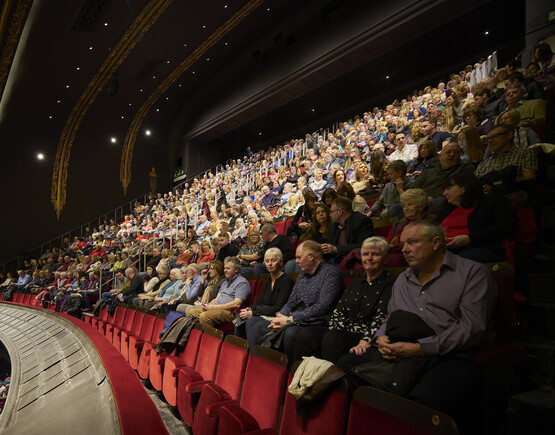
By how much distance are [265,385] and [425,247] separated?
2.32 ft

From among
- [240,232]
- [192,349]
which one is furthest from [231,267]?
Result: [240,232]

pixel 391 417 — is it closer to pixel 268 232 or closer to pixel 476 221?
pixel 476 221

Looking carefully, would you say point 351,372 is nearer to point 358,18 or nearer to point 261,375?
point 261,375

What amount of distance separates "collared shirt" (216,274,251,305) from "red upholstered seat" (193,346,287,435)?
944 mm

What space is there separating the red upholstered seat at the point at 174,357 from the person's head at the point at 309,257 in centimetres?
72

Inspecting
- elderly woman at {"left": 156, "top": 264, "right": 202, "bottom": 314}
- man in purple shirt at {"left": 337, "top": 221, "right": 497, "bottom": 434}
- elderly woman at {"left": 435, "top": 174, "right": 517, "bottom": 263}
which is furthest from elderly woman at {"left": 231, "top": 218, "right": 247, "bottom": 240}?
man in purple shirt at {"left": 337, "top": 221, "right": 497, "bottom": 434}

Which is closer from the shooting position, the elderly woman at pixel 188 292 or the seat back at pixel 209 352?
the seat back at pixel 209 352

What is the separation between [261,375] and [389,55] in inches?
315

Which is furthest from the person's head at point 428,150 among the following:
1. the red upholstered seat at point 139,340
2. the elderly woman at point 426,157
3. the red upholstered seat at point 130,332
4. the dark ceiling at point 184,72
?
the dark ceiling at point 184,72

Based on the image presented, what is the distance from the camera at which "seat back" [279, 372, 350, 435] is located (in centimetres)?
90

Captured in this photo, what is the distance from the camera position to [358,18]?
279 inches

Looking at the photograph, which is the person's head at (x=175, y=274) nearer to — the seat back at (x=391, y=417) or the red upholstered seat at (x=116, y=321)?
the red upholstered seat at (x=116, y=321)

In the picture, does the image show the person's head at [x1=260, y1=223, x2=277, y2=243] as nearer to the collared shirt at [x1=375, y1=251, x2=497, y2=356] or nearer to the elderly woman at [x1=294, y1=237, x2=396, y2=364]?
the elderly woman at [x1=294, y1=237, x2=396, y2=364]

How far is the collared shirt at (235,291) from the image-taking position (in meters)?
2.32
